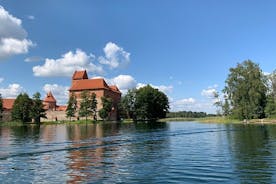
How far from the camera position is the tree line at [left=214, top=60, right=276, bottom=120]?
99.6 m

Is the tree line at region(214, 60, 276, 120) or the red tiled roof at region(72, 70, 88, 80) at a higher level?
the red tiled roof at region(72, 70, 88, 80)

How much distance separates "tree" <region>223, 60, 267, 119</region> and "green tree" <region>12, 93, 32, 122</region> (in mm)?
73579

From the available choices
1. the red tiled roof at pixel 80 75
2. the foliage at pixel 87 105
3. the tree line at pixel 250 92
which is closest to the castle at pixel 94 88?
the red tiled roof at pixel 80 75

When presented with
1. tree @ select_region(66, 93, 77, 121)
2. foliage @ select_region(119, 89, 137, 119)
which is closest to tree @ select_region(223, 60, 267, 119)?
foliage @ select_region(119, 89, 137, 119)

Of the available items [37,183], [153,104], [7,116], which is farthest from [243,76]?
[7,116]

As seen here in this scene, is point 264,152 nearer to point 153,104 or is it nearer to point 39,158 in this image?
point 39,158

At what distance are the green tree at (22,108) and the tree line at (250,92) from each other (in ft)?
237

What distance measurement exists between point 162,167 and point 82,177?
5438 millimetres

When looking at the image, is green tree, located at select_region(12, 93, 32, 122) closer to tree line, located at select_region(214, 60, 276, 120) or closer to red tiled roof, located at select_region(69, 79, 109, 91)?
red tiled roof, located at select_region(69, 79, 109, 91)

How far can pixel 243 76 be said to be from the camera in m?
103

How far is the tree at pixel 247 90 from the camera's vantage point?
3925 inches

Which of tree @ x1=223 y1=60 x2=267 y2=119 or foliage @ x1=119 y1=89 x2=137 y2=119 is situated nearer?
tree @ x1=223 y1=60 x2=267 y2=119

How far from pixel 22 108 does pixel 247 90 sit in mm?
80507

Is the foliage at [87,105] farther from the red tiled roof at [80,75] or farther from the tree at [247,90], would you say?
the tree at [247,90]
